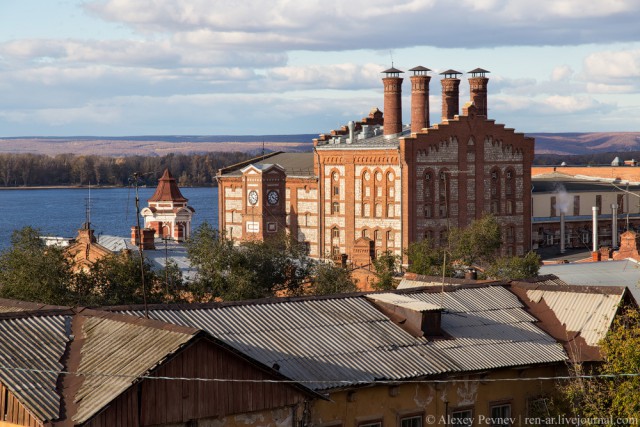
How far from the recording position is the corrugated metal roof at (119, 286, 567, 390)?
21.9 m

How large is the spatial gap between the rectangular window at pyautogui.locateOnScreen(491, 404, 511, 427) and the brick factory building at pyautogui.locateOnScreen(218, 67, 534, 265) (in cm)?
4909

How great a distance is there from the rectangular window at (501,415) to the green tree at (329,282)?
21.1 m

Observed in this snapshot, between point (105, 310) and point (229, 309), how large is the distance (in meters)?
2.39

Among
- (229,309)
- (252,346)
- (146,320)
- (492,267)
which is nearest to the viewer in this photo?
(146,320)

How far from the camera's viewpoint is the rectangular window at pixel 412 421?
22.6 metres

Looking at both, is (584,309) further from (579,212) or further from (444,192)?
(579,212)

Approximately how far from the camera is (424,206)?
75875 millimetres

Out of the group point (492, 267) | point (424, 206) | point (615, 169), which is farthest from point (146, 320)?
point (615, 169)

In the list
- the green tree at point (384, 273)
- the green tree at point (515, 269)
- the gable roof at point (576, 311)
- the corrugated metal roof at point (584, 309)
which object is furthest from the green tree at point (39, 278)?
the green tree at point (515, 269)

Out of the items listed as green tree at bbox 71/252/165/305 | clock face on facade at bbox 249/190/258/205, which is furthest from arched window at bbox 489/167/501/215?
green tree at bbox 71/252/165/305

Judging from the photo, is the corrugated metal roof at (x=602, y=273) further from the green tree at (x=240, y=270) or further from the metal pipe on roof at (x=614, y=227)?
the metal pipe on roof at (x=614, y=227)

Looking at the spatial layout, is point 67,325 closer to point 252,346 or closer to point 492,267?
point 252,346

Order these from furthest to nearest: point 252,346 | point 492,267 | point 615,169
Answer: point 615,169 → point 492,267 → point 252,346

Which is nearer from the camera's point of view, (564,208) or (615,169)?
(564,208)
